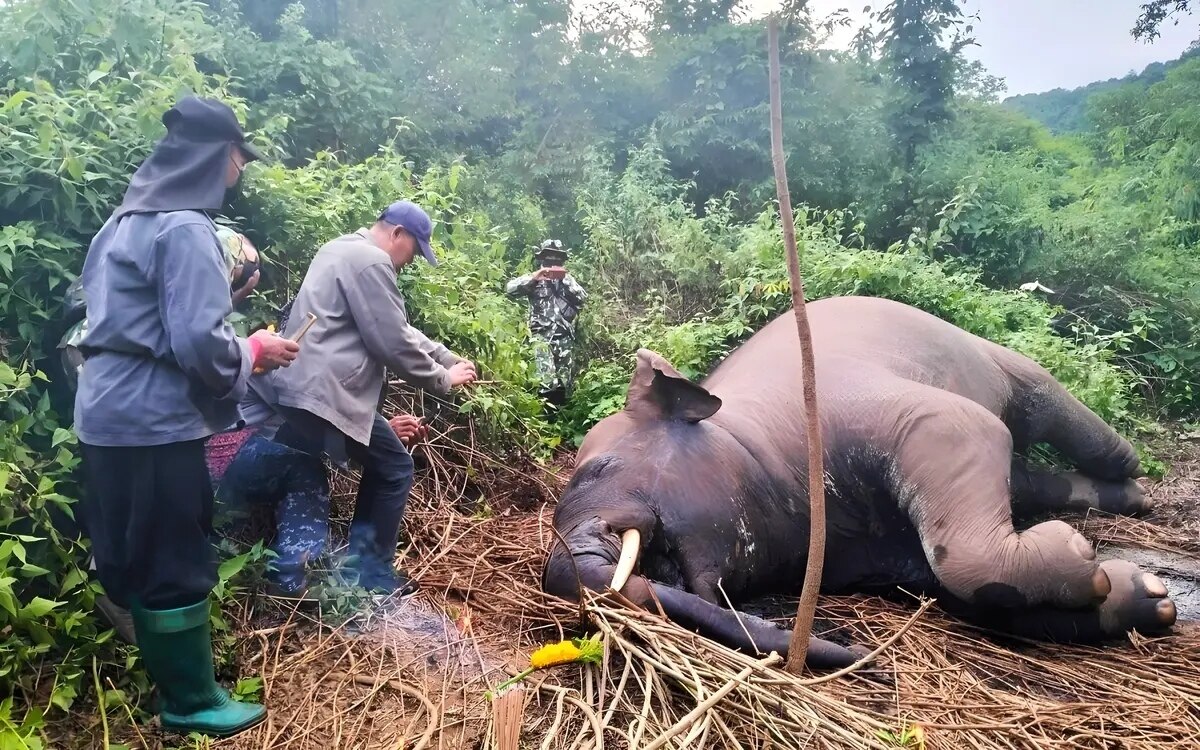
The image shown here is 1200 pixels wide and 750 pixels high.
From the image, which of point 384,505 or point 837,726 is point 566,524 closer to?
point 384,505

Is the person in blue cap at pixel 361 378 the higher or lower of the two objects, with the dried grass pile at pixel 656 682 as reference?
higher

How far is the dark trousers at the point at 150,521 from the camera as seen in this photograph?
2.64 metres

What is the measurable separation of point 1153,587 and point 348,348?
3.48 meters

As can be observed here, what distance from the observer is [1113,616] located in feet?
11.9

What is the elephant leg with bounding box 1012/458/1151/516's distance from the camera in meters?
5.34

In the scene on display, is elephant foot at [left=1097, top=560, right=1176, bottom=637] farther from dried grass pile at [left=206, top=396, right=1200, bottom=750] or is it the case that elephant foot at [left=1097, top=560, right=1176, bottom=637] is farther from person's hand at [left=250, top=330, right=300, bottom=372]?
person's hand at [left=250, top=330, right=300, bottom=372]

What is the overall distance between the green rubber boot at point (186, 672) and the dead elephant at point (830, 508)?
3.76 ft

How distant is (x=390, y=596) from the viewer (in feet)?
11.9

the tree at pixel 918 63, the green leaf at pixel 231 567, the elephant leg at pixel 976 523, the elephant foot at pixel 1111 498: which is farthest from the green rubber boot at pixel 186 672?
the tree at pixel 918 63

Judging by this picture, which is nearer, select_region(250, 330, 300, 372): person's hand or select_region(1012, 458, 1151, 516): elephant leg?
select_region(250, 330, 300, 372): person's hand

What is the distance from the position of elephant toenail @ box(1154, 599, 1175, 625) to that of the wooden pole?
193cm

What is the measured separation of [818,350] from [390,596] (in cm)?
251

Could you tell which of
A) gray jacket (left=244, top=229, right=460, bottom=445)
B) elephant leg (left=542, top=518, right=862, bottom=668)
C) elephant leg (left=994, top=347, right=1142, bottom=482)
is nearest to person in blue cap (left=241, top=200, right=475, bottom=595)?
gray jacket (left=244, top=229, right=460, bottom=445)

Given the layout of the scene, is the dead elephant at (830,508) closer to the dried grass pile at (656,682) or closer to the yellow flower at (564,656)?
the dried grass pile at (656,682)
